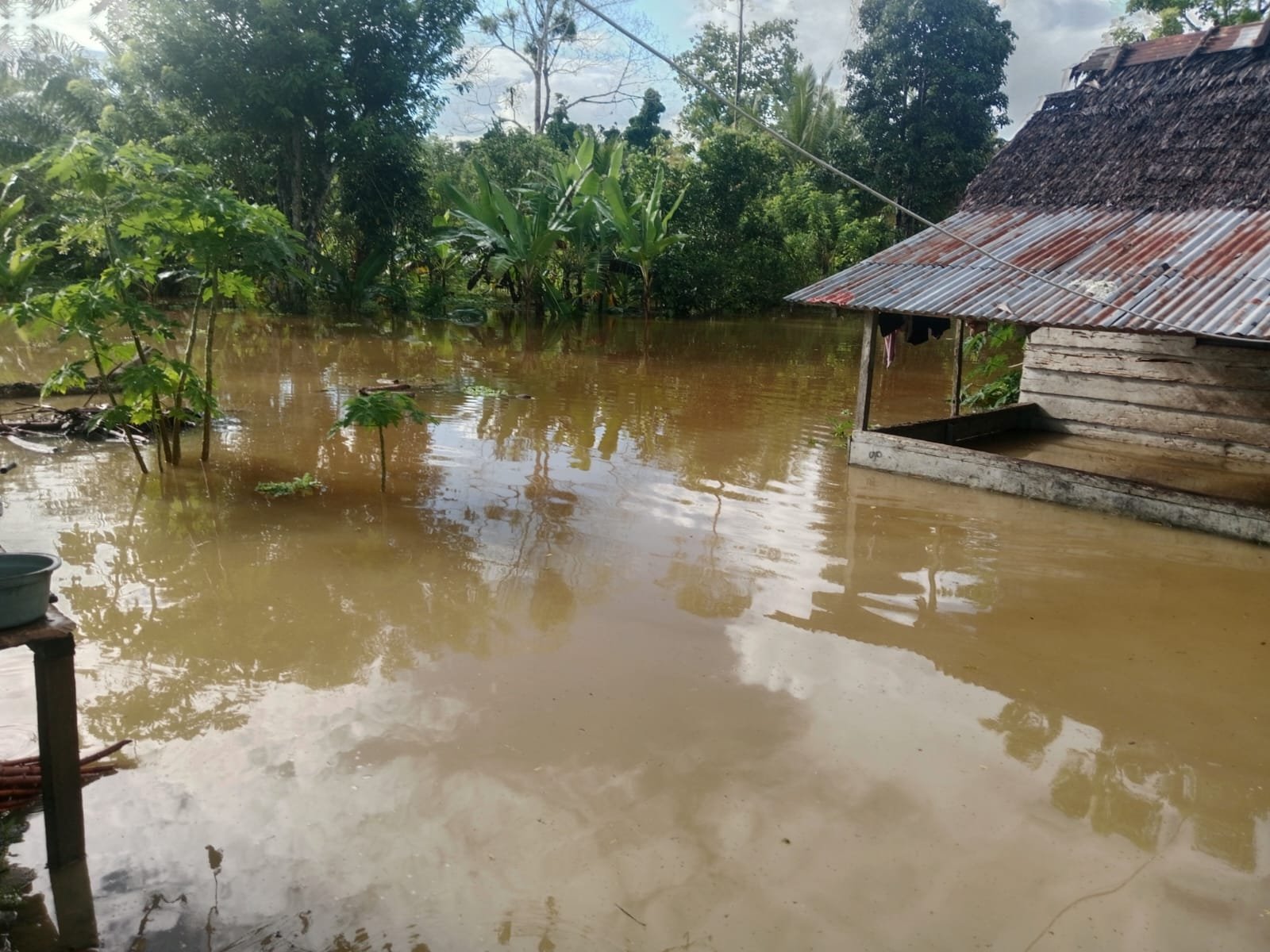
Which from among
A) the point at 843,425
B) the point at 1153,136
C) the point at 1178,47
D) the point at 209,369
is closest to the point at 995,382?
the point at 843,425

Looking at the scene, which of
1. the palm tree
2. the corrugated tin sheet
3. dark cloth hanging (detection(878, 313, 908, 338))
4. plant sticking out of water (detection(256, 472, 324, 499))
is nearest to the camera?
the corrugated tin sheet

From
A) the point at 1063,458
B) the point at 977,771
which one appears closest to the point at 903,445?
the point at 1063,458

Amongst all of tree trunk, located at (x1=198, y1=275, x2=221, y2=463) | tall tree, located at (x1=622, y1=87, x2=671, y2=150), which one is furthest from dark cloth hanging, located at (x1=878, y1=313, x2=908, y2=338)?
tall tree, located at (x1=622, y1=87, x2=671, y2=150)

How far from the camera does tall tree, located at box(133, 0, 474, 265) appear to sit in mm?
17609

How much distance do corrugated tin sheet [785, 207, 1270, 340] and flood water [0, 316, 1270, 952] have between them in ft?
5.13

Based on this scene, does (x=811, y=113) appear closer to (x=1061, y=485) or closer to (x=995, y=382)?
(x=995, y=382)

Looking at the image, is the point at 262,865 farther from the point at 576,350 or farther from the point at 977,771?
the point at 576,350

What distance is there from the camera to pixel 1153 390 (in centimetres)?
938

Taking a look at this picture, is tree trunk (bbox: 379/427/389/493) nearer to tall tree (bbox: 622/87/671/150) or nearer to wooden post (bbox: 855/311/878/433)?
wooden post (bbox: 855/311/878/433)

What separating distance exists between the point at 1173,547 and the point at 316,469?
6795 millimetres

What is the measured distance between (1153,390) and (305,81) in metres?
15.8

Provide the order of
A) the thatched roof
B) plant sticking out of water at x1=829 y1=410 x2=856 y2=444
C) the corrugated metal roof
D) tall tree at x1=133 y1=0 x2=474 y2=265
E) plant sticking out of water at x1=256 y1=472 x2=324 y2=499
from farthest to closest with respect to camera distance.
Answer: tall tree at x1=133 y1=0 x2=474 y2=265 → plant sticking out of water at x1=829 y1=410 x2=856 y2=444 → the corrugated metal roof → the thatched roof → plant sticking out of water at x1=256 y1=472 x2=324 y2=499

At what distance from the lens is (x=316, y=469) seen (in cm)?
807

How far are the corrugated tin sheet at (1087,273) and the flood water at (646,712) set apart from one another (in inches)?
61.6
